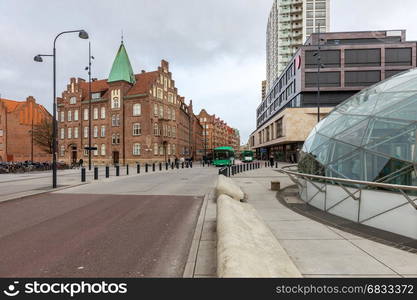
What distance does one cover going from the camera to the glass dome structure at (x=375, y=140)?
615cm

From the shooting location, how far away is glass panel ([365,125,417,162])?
6061 mm

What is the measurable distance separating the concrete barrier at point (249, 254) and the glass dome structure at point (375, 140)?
429cm

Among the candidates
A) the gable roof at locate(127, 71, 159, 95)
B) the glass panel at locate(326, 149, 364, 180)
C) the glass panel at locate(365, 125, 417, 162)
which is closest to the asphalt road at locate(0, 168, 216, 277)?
the glass panel at locate(326, 149, 364, 180)

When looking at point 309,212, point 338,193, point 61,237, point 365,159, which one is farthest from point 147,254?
point 365,159

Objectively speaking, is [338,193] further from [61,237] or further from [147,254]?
[61,237]

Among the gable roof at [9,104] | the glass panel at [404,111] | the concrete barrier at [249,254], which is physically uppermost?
the gable roof at [9,104]

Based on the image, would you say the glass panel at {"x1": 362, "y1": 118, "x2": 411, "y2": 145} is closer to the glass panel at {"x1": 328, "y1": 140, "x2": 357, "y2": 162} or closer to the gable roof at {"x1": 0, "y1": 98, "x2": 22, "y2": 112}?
Answer: the glass panel at {"x1": 328, "y1": 140, "x2": 357, "y2": 162}

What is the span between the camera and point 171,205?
340 inches

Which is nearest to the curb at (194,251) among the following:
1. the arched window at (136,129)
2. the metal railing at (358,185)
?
the metal railing at (358,185)

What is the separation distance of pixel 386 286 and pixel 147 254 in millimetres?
3818

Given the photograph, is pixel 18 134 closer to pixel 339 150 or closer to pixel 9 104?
pixel 9 104

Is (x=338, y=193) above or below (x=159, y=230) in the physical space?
above

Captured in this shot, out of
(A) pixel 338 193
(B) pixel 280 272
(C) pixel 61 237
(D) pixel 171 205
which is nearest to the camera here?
(B) pixel 280 272

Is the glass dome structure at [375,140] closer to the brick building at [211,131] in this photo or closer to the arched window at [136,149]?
the arched window at [136,149]
